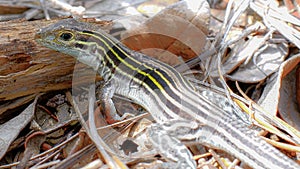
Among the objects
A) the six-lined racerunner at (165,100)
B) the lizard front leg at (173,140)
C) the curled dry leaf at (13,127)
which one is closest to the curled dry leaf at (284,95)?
the six-lined racerunner at (165,100)

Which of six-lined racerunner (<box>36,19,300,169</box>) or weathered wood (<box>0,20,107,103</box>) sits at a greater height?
weathered wood (<box>0,20,107,103</box>)

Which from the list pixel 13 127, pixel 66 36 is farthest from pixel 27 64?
pixel 13 127

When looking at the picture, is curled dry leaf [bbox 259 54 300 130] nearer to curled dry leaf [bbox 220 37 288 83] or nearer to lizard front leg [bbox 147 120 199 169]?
curled dry leaf [bbox 220 37 288 83]

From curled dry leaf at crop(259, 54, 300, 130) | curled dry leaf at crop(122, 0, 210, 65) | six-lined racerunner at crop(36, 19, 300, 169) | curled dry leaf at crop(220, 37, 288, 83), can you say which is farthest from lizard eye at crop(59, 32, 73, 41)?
curled dry leaf at crop(259, 54, 300, 130)

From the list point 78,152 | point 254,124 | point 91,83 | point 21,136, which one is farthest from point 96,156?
point 254,124

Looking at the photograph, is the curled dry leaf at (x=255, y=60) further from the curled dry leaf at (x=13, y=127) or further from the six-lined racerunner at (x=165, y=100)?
the curled dry leaf at (x=13, y=127)
